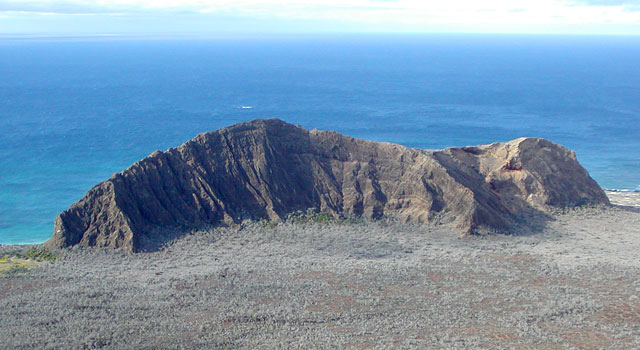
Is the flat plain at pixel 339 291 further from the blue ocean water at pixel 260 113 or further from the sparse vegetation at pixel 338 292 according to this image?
the blue ocean water at pixel 260 113

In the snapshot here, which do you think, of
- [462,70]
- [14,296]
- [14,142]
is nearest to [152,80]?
[14,142]

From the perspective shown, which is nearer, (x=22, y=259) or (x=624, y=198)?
(x=22, y=259)

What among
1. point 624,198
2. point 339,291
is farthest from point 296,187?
point 624,198

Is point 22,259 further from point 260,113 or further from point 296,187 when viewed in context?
point 260,113

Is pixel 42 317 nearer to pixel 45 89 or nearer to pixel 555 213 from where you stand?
pixel 555 213

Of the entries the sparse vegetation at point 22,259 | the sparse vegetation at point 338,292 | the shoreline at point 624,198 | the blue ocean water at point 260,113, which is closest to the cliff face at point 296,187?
the sparse vegetation at point 22,259

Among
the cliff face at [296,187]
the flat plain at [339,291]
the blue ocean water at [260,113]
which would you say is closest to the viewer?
the flat plain at [339,291]

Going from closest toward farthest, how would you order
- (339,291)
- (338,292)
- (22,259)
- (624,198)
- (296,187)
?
(338,292)
(339,291)
(22,259)
(296,187)
(624,198)

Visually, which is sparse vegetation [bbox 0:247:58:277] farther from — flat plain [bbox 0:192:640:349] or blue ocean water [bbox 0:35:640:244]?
blue ocean water [bbox 0:35:640:244]
